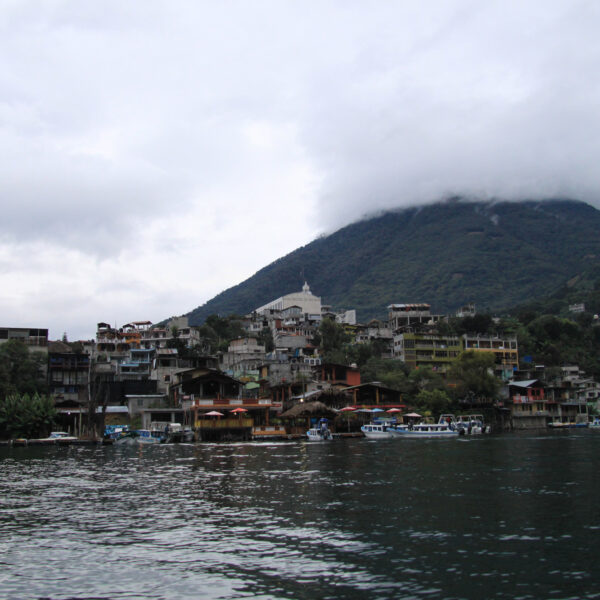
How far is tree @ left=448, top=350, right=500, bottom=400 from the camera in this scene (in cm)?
9350

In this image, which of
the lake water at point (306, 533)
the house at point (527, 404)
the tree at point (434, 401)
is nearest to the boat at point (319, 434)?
the tree at point (434, 401)

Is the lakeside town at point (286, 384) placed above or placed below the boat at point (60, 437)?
above

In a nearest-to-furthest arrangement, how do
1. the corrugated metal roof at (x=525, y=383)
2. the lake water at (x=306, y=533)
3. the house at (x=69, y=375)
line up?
the lake water at (x=306, y=533) → the house at (x=69, y=375) → the corrugated metal roof at (x=525, y=383)

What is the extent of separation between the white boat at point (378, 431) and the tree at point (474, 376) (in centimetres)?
2166

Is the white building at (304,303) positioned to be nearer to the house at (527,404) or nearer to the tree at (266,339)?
the tree at (266,339)

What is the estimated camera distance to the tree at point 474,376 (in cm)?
9350

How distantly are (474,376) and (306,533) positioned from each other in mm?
76960

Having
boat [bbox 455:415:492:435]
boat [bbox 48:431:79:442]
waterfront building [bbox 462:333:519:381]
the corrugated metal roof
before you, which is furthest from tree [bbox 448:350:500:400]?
boat [bbox 48:431:79:442]

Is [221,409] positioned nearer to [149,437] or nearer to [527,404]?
[149,437]

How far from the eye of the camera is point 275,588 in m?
14.6

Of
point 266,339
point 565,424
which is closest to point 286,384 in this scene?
point 565,424

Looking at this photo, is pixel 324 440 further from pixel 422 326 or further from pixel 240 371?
pixel 422 326

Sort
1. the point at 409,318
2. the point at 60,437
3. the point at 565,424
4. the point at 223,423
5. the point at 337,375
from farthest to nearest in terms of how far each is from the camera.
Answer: the point at 409,318, the point at 565,424, the point at 337,375, the point at 223,423, the point at 60,437

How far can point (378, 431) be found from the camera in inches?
2938
